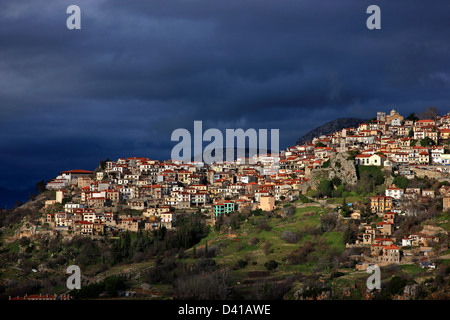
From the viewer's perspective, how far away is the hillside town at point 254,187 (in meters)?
52.1

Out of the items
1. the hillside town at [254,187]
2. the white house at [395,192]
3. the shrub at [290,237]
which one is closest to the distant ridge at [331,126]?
the hillside town at [254,187]

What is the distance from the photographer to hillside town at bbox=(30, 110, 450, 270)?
52.1m

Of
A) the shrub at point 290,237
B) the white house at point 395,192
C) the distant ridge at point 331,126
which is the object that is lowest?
the shrub at point 290,237

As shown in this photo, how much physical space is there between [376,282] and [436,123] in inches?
1801

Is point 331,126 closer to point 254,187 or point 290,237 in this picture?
point 254,187

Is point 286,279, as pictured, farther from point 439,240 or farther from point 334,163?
point 334,163

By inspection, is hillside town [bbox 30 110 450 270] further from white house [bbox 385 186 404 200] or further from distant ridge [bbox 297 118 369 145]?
distant ridge [bbox 297 118 369 145]

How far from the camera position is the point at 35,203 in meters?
75.4

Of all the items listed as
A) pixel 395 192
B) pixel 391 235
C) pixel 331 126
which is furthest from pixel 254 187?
pixel 331 126

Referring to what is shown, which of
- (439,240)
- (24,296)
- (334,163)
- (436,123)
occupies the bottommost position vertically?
(24,296)

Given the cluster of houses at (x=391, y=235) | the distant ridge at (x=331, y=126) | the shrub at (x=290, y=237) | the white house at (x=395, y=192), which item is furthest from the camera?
the distant ridge at (x=331, y=126)

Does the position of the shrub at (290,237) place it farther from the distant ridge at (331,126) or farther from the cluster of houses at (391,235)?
the distant ridge at (331,126)

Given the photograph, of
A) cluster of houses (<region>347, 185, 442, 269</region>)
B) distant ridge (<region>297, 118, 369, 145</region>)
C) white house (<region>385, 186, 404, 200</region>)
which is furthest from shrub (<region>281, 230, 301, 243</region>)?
distant ridge (<region>297, 118, 369, 145</region>)
